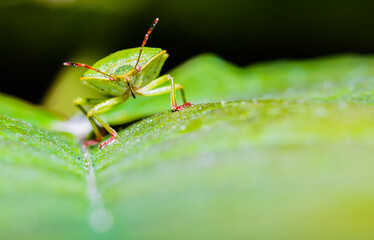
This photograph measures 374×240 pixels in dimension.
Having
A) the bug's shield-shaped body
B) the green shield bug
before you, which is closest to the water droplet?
the green shield bug

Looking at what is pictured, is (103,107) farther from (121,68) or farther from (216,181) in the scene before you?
(216,181)

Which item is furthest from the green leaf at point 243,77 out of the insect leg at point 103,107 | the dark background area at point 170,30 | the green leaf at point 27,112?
the green leaf at point 27,112

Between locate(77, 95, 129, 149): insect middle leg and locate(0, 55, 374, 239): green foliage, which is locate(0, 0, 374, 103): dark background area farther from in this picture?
locate(0, 55, 374, 239): green foliage

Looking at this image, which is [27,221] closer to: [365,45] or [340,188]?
[340,188]

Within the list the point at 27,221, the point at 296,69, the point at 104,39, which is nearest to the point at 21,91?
the point at 104,39

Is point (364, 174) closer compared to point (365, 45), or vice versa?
point (364, 174)

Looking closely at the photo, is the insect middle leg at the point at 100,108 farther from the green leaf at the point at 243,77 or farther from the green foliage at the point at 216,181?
the green foliage at the point at 216,181
